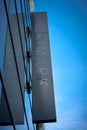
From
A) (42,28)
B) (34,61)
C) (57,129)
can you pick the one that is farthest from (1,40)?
(57,129)

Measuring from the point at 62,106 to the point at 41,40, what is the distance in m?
2.89

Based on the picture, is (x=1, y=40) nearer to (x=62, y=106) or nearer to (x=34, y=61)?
(x=34, y=61)

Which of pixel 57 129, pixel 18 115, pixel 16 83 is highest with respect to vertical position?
pixel 16 83

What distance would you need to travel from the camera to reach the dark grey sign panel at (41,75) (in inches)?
162

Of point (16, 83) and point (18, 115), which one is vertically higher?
point (16, 83)

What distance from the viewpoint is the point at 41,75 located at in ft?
16.2

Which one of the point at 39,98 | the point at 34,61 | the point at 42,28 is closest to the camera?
the point at 39,98

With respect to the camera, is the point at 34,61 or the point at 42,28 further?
the point at 42,28

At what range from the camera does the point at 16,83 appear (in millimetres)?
3398

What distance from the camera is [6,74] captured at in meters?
3.28

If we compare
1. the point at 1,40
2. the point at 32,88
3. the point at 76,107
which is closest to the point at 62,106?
the point at 76,107

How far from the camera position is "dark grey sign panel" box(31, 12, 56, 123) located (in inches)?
162

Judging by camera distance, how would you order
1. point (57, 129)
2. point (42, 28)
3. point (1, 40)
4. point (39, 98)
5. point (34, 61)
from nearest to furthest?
point (1, 40), point (39, 98), point (34, 61), point (42, 28), point (57, 129)

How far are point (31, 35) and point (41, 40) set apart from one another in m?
0.32
